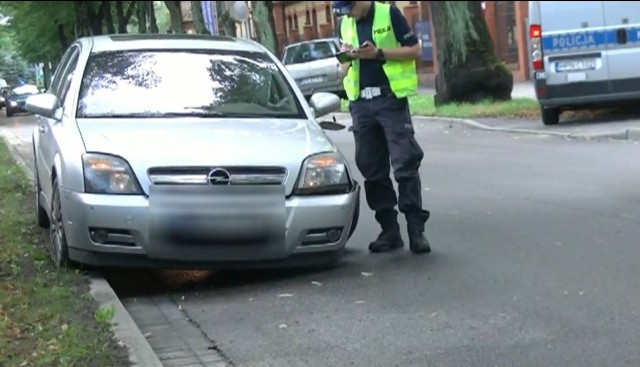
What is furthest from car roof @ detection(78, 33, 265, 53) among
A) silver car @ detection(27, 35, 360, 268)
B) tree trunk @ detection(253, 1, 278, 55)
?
tree trunk @ detection(253, 1, 278, 55)

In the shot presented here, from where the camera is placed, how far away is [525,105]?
2031cm

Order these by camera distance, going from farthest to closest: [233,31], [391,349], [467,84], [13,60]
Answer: [233,31] → [467,84] → [13,60] → [391,349]

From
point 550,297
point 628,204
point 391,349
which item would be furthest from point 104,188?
point 628,204

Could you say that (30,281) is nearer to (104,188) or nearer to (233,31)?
(104,188)

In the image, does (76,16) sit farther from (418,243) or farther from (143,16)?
(418,243)

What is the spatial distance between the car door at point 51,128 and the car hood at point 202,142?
1.27 ft

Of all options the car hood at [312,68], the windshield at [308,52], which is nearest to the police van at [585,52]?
the car hood at [312,68]

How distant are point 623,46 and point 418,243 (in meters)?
9.59

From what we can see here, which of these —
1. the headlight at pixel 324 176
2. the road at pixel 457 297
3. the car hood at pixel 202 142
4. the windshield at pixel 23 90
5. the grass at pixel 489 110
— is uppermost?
the windshield at pixel 23 90

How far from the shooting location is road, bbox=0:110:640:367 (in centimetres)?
529

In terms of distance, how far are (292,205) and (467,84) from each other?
15.5m

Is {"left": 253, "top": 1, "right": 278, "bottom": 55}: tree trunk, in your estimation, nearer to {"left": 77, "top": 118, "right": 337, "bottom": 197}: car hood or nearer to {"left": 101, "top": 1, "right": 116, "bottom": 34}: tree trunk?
{"left": 101, "top": 1, "right": 116, "bottom": 34}: tree trunk

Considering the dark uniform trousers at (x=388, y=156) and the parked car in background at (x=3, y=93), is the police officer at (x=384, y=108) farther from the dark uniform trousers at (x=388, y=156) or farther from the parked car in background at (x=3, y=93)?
the parked car in background at (x=3, y=93)

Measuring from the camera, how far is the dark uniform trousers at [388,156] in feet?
24.3
